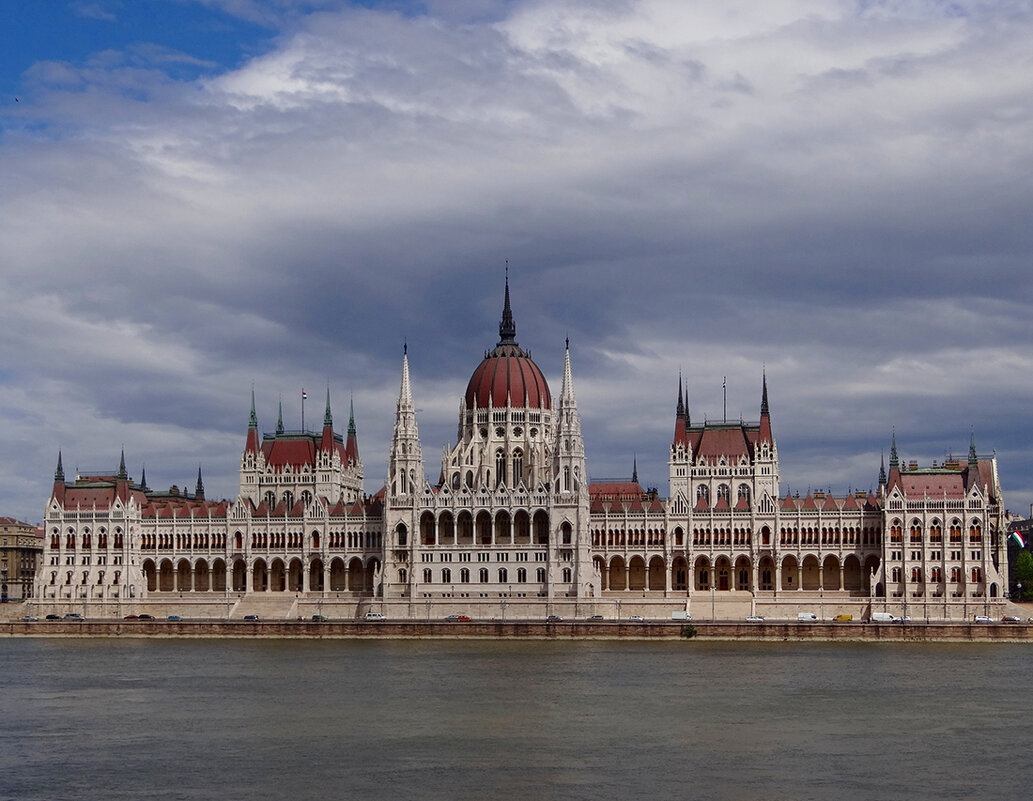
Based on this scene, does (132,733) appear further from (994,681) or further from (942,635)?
(942,635)

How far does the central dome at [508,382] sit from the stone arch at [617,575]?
18.2 metres

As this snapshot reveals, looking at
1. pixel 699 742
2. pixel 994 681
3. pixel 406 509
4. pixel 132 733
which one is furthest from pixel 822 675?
pixel 406 509

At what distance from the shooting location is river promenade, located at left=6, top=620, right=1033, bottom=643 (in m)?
125

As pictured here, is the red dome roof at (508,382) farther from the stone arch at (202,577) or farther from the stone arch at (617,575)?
the stone arch at (202,577)

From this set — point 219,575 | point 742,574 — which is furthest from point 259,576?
point 742,574

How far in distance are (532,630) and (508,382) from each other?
38303 mm

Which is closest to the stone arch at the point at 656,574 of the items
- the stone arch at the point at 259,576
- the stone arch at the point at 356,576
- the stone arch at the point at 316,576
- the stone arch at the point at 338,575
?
the stone arch at the point at 356,576

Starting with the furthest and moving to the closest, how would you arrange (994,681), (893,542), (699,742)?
(893,542) < (994,681) < (699,742)

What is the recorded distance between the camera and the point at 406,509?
152 meters

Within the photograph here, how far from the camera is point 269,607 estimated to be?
15050 cm

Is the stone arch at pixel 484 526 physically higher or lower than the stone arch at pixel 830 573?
higher

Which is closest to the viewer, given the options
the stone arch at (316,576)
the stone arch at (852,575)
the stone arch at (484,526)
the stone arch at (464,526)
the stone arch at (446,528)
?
the stone arch at (852,575)

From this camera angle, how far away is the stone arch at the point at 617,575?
510 feet

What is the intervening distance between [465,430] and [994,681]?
80686 mm
